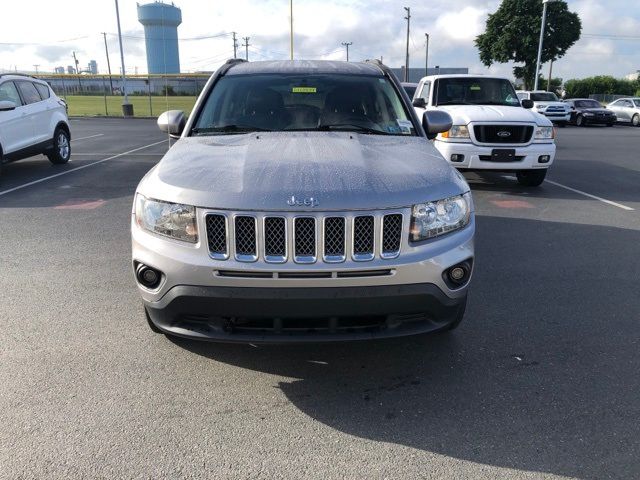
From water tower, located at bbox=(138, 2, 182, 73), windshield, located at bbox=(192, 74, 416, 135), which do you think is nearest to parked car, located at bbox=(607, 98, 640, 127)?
windshield, located at bbox=(192, 74, 416, 135)

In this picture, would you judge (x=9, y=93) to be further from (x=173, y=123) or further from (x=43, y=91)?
(x=173, y=123)

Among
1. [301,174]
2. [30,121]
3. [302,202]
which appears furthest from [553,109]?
[302,202]

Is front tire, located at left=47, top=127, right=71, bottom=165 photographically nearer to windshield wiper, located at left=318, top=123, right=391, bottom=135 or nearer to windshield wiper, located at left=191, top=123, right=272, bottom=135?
windshield wiper, located at left=191, top=123, right=272, bottom=135

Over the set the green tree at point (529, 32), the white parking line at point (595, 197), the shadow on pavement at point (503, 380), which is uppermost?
the green tree at point (529, 32)

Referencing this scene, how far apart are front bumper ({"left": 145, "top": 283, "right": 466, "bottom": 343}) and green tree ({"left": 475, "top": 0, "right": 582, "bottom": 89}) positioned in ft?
157

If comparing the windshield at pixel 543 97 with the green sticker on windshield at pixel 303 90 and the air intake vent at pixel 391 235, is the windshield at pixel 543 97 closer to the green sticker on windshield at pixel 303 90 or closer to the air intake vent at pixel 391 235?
the green sticker on windshield at pixel 303 90

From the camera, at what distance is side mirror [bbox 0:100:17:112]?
9.29m

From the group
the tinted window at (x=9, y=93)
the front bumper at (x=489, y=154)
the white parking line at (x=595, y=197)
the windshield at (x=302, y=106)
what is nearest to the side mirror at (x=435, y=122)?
the windshield at (x=302, y=106)

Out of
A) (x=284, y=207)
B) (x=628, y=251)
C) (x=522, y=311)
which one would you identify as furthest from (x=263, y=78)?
(x=628, y=251)

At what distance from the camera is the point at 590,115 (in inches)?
1071

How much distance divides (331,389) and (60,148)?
1099cm

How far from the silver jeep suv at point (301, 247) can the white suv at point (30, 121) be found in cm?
829

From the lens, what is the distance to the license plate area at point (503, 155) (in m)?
8.38

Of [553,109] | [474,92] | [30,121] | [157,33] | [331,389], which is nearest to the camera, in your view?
[331,389]
